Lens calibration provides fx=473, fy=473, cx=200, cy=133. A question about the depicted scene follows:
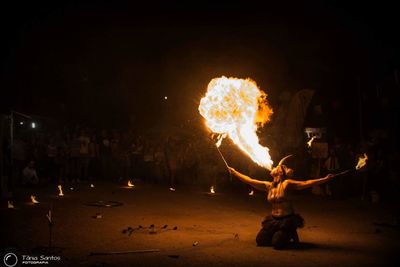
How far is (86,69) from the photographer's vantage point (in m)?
29.4

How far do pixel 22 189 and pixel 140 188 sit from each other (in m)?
4.42

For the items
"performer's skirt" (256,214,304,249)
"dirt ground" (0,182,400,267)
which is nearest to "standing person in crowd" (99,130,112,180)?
"dirt ground" (0,182,400,267)

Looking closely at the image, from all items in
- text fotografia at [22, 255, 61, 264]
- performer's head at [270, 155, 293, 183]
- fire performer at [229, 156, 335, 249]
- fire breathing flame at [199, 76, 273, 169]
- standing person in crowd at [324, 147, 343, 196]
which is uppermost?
fire breathing flame at [199, 76, 273, 169]

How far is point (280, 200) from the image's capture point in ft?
29.5

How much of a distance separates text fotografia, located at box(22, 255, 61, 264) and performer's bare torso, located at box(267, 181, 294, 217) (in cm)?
400

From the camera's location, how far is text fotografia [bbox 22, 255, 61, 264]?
738cm

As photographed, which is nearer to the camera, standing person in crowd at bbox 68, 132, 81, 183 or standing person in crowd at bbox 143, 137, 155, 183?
standing person in crowd at bbox 68, 132, 81, 183

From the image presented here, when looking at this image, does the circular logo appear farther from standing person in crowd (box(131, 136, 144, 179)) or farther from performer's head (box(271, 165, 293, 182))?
standing person in crowd (box(131, 136, 144, 179))

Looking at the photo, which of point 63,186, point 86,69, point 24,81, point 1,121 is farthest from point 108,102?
point 1,121

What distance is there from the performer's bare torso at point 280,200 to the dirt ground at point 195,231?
28.0 inches

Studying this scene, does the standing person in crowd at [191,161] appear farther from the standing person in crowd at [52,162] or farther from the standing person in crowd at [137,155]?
the standing person in crowd at [52,162]

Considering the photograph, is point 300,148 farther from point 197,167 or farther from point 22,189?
point 22,189

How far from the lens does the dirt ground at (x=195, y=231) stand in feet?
26.0

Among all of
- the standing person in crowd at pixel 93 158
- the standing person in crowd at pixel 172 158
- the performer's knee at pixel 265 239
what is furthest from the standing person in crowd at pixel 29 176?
the performer's knee at pixel 265 239
